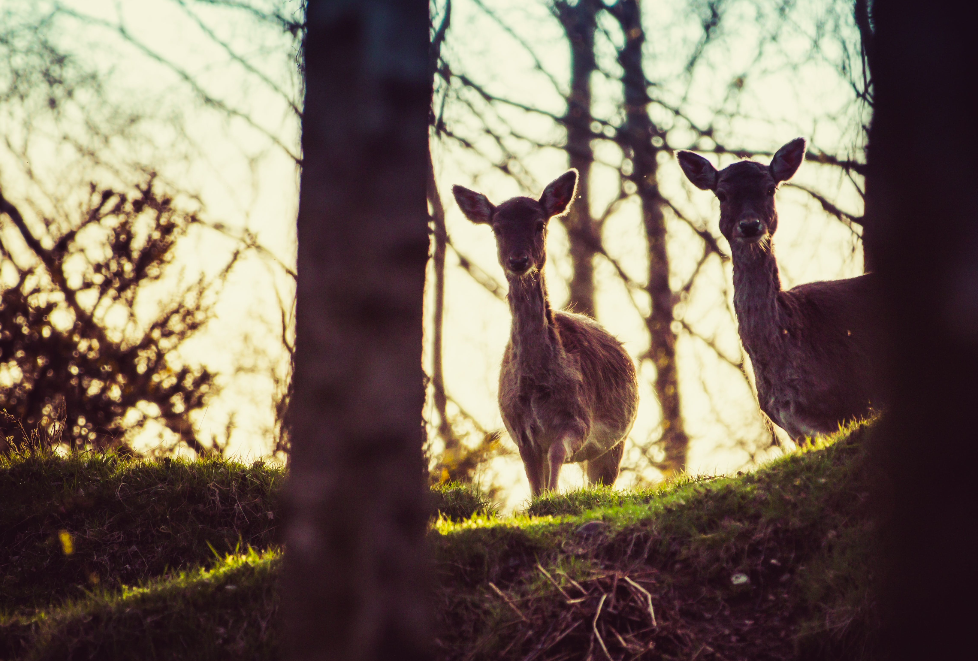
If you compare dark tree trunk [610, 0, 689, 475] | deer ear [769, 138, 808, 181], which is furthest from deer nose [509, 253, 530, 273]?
dark tree trunk [610, 0, 689, 475]

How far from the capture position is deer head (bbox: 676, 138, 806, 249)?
7566 mm

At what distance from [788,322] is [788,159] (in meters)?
1.65

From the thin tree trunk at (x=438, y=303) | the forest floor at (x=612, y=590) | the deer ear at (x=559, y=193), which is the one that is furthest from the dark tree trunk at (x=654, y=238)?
the forest floor at (x=612, y=590)

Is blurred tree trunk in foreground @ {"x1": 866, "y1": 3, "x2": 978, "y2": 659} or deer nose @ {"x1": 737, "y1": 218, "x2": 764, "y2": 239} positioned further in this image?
deer nose @ {"x1": 737, "y1": 218, "x2": 764, "y2": 239}

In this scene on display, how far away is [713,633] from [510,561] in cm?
116

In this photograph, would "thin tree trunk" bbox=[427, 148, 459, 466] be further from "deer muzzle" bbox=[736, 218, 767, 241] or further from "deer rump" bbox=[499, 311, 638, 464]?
"deer muzzle" bbox=[736, 218, 767, 241]

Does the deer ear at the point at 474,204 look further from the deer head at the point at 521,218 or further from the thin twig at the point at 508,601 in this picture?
the thin twig at the point at 508,601

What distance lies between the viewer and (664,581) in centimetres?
430

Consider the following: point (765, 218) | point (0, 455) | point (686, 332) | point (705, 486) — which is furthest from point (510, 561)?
point (686, 332)

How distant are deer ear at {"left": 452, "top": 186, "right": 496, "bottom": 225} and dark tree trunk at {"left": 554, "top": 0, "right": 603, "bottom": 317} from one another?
7544 millimetres

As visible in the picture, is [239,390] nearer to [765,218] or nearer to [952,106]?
[765,218]

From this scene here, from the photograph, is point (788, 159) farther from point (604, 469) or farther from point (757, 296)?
point (604, 469)

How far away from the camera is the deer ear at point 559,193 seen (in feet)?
29.5

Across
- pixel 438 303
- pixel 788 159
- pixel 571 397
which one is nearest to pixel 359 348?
pixel 571 397
